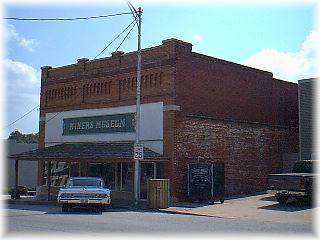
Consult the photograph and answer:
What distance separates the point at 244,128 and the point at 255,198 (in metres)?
4.79

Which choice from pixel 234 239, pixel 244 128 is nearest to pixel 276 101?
pixel 244 128

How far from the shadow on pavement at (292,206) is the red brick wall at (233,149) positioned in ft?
16.2

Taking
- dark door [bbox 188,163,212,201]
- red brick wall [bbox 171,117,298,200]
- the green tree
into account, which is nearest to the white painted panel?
red brick wall [bbox 171,117,298,200]

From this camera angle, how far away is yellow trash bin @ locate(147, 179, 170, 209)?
66.9 ft

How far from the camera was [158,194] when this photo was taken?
807 inches

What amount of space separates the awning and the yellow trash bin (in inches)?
90.0

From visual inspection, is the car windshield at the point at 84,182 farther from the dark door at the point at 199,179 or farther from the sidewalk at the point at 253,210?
the dark door at the point at 199,179

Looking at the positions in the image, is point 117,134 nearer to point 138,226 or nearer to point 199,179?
point 199,179

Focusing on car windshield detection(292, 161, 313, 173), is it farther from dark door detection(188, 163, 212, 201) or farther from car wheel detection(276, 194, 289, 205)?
dark door detection(188, 163, 212, 201)

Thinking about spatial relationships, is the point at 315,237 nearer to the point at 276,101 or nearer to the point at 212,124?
the point at 212,124

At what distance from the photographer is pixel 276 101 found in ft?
101

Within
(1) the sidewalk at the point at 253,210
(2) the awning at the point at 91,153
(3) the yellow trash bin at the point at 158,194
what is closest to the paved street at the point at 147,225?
(1) the sidewalk at the point at 253,210

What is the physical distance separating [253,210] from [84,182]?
7.11m

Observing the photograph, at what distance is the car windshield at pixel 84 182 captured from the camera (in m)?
19.6
